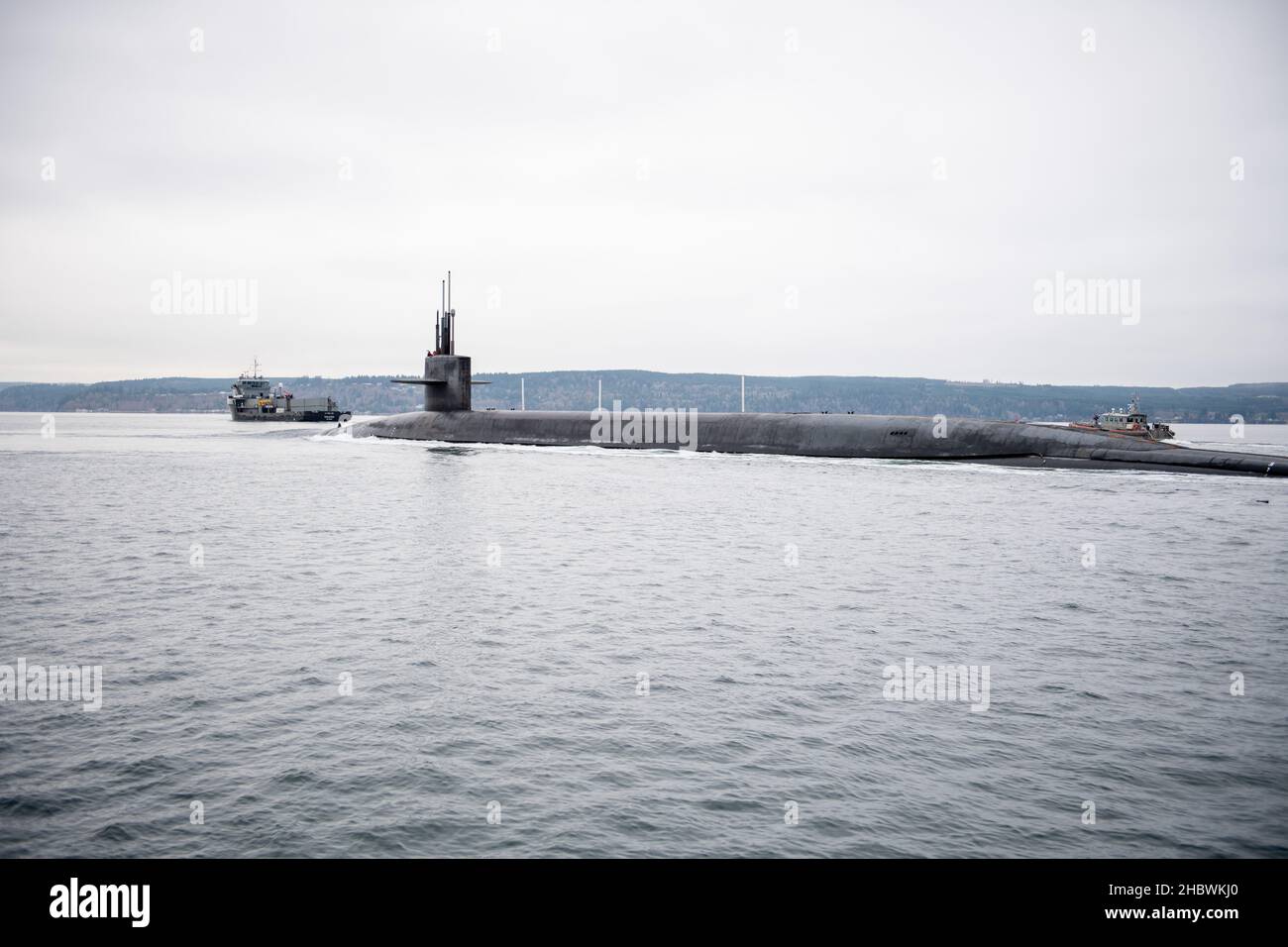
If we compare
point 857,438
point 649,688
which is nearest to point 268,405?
point 857,438

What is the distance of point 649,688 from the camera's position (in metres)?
10.9

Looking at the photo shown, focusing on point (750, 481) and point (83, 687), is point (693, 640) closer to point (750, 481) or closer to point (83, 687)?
point (83, 687)

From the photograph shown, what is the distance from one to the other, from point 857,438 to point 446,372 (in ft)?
93.0

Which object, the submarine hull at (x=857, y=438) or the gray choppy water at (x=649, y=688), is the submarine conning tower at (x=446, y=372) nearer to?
the submarine hull at (x=857, y=438)

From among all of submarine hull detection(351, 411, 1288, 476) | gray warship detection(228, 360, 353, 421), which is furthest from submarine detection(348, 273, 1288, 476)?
gray warship detection(228, 360, 353, 421)

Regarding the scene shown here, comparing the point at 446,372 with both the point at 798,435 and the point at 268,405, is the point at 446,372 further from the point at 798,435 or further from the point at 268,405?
the point at 268,405

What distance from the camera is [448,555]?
20.8 metres

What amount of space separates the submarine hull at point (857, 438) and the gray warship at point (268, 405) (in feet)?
188

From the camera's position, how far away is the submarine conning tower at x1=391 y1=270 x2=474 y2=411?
190 feet

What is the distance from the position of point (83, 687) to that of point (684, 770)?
7.41m

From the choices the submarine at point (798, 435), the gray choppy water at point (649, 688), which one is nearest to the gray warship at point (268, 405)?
the submarine at point (798, 435)

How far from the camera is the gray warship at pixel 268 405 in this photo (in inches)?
4847
